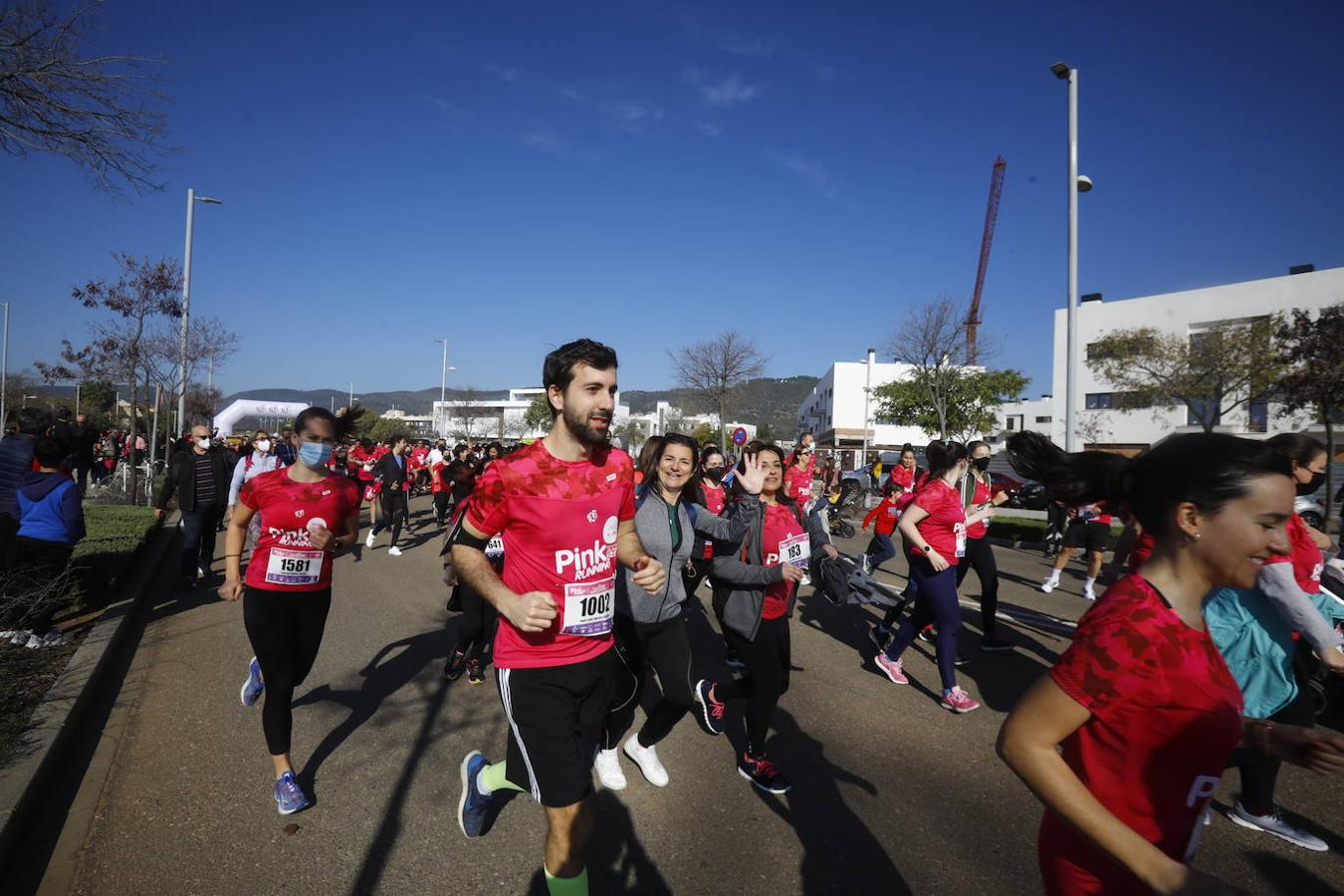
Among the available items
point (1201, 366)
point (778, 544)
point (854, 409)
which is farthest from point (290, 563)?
point (854, 409)

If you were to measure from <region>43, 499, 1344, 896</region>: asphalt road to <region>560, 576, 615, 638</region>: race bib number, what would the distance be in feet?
4.25

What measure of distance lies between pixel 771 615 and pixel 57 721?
438 cm

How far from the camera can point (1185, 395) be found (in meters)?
26.6

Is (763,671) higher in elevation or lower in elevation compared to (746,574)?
lower

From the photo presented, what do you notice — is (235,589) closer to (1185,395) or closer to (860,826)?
(860,826)

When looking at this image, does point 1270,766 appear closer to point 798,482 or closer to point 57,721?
point 798,482

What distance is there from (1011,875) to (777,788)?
1.20m

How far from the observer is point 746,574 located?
4012 mm

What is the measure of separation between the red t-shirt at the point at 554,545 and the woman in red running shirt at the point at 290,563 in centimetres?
172

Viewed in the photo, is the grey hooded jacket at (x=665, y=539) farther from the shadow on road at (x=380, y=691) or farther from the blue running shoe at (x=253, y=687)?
the blue running shoe at (x=253, y=687)

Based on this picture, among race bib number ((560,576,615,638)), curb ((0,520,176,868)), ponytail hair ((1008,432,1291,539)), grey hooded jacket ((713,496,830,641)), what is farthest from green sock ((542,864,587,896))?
curb ((0,520,176,868))

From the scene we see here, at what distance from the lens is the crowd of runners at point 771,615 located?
1479 mm

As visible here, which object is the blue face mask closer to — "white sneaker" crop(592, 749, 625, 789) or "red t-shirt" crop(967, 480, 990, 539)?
"white sneaker" crop(592, 749, 625, 789)

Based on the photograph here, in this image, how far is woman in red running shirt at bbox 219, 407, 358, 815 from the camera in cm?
369
